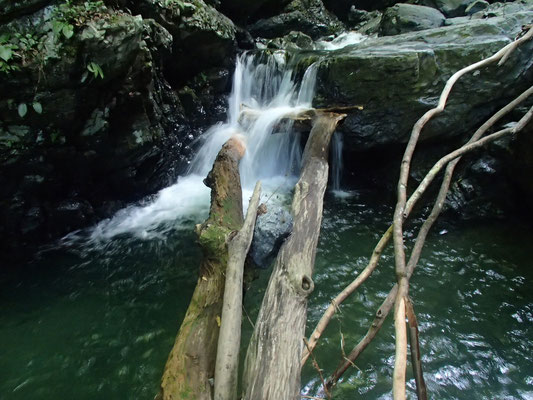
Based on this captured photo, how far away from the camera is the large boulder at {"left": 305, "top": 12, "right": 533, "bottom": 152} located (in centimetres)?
553

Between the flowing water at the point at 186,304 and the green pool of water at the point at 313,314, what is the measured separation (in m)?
0.01

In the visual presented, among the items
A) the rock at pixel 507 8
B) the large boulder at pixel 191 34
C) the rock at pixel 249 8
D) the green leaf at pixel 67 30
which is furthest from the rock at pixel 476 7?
the green leaf at pixel 67 30

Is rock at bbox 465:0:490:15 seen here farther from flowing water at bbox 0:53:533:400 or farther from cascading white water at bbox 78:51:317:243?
flowing water at bbox 0:53:533:400

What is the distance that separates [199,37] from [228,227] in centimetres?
549

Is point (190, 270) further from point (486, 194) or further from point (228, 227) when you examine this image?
point (486, 194)

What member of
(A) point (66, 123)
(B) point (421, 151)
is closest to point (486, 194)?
(B) point (421, 151)

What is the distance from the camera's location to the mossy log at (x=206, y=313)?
7.20ft

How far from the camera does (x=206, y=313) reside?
2689 mm

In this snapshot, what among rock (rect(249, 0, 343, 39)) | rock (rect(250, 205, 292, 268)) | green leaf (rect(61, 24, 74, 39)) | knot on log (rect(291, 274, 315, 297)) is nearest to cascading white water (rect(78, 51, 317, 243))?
rock (rect(250, 205, 292, 268))

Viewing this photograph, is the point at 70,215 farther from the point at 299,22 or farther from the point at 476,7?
the point at 476,7

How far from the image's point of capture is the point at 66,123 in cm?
468

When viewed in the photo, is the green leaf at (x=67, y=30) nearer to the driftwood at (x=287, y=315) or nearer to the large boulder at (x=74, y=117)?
the large boulder at (x=74, y=117)

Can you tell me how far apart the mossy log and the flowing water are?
2.75ft

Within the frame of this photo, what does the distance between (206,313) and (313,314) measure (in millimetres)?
1544
